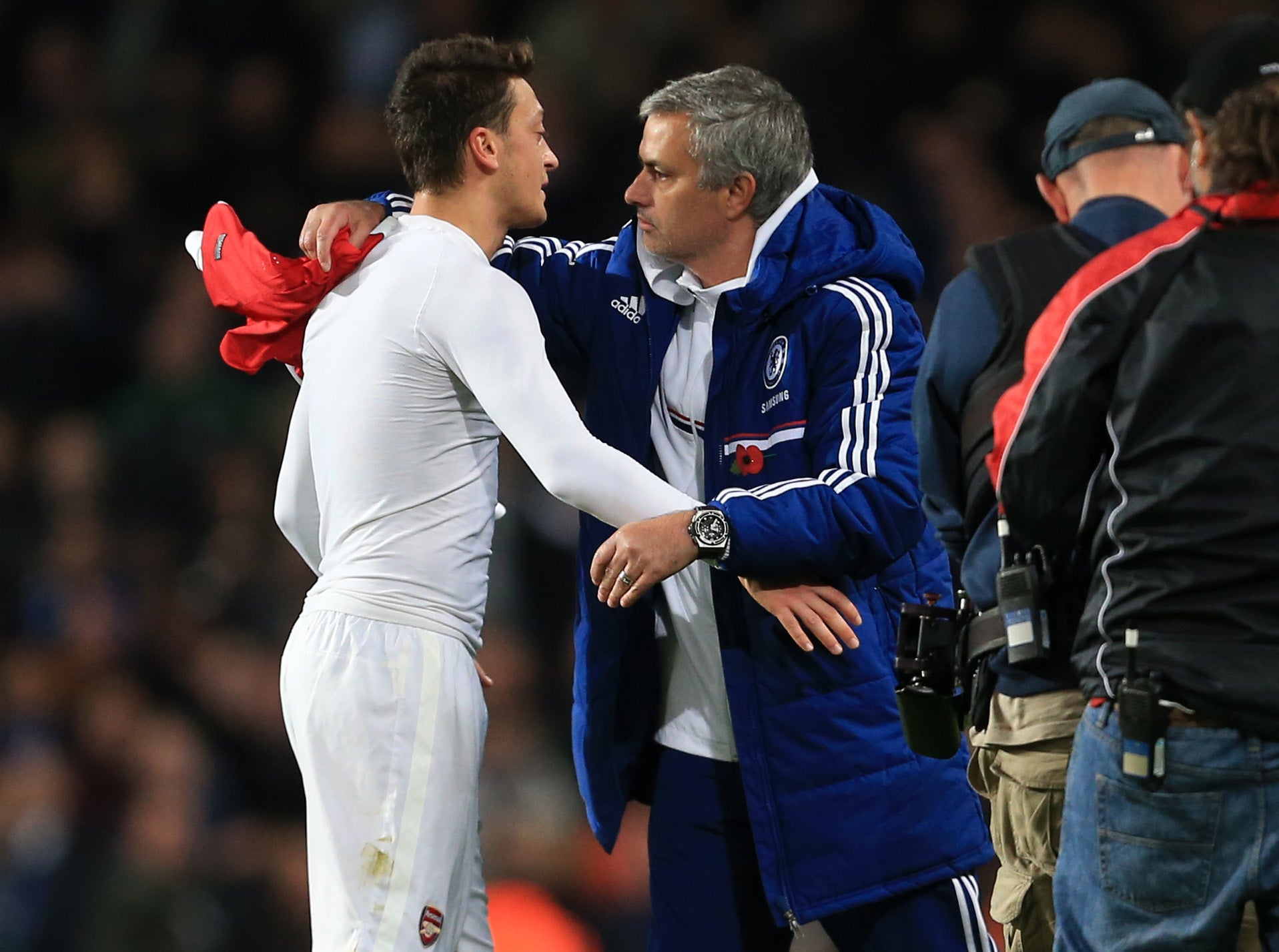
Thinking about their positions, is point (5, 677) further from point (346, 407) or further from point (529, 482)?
point (346, 407)

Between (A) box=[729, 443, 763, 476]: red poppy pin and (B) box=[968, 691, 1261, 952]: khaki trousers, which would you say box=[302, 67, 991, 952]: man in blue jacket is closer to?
(A) box=[729, 443, 763, 476]: red poppy pin

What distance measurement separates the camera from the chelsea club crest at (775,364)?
115 inches

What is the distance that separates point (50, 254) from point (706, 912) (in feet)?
14.8

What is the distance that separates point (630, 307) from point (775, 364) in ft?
Answer: 1.09

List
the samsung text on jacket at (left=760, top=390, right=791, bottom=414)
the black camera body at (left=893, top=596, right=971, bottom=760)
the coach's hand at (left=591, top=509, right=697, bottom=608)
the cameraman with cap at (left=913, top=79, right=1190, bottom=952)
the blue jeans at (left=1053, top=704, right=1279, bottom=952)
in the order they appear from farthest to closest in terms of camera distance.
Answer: the samsung text on jacket at (left=760, top=390, right=791, bottom=414) → the coach's hand at (left=591, top=509, right=697, bottom=608) → the black camera body at (left=893, top=596, right=971, bottom=760) → the cameraman with cap at (left=913, top=79, right=1190, bottom=952) → the blue jeans at (left=1053, top=704, right=1279, bottom=952)

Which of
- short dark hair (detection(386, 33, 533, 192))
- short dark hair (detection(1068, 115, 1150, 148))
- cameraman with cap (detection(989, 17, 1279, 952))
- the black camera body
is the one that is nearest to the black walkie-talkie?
cameraman with cap (detection(989, 17, 1279, 952))

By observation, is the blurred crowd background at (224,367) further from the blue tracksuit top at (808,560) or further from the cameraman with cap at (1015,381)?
the cameraman with cap at (1015,381)

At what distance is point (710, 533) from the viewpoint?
265 cm

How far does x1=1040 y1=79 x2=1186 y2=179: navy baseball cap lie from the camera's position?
92.4 inches

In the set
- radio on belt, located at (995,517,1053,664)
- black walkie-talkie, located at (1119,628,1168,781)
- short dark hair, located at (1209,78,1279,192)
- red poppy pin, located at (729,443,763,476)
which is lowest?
black walkie-talkie, located at (1119,628,1168,781)

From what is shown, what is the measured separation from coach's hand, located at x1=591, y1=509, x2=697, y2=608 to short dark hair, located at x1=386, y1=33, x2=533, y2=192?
725 mm

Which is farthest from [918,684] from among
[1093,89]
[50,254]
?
[50,254]

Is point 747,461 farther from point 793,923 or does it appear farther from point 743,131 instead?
point 793,923

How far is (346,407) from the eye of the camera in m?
2.65
